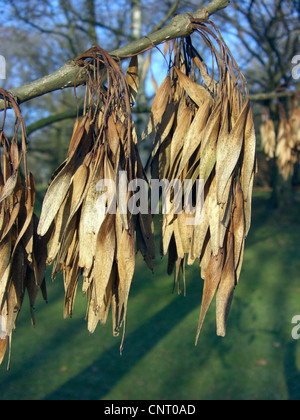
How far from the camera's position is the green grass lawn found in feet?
A: 17.8

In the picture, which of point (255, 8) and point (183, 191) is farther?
point (255, 8)

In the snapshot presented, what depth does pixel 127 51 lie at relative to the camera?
61.7 inches

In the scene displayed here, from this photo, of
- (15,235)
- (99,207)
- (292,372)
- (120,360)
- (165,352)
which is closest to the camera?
(99,207)

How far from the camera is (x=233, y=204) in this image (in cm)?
140

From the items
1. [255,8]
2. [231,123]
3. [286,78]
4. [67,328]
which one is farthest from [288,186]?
[231,123]

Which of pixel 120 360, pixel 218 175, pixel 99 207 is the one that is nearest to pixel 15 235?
pixel 99 207

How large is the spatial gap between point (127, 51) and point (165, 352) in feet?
17.1

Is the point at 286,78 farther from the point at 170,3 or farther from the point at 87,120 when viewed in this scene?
the point at 87,120

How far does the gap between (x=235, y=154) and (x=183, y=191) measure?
19 centimetres

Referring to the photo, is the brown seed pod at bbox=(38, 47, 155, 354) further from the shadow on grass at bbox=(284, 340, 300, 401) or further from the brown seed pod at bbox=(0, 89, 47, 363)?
the shadow on grass at bbox=(284, 340, 300, 401)

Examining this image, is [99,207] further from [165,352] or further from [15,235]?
[165,352]

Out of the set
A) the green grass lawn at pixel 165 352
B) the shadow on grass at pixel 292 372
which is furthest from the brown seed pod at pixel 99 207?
the shadow on grass at pixel 292 372

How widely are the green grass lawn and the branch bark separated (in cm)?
437

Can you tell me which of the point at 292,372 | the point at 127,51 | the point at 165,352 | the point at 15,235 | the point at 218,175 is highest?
Result: the point at 127,51
